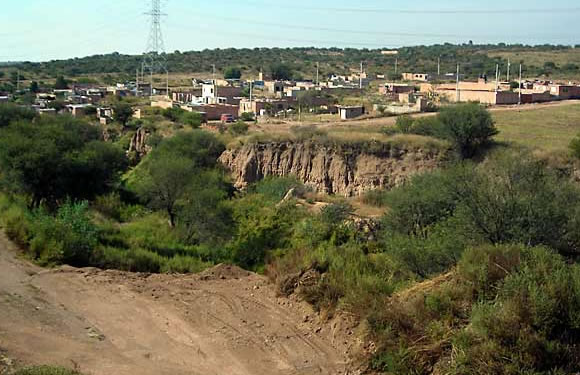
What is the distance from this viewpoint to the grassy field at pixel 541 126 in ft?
121

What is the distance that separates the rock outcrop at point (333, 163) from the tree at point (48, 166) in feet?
31.9

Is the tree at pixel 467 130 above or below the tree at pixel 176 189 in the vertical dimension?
above

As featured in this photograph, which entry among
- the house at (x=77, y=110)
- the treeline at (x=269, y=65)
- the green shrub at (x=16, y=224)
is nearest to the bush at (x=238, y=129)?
the house at (x=77, y=110)

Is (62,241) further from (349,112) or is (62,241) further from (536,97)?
(536,97)

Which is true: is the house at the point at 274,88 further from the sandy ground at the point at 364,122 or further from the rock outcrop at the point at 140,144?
the rock outcrop at the point at 140,144

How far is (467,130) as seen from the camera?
118ft

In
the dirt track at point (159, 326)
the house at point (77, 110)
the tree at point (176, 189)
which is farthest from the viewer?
the house at point (77, 110)

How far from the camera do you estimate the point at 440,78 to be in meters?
82.6

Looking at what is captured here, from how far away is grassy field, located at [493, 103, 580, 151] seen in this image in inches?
1448

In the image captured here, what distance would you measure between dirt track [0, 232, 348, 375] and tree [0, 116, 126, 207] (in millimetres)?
9664

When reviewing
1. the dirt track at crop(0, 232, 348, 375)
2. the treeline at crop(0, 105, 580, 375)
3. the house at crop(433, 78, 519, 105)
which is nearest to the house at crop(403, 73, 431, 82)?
the house at crop(433, 78, 519, 105)

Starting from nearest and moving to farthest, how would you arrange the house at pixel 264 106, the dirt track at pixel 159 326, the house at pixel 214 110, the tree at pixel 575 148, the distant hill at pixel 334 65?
the dirt track at pixel 159 326 < the tree at pixel 575 148 < the house at pixel 214 110 < the house at pixel 264 106 < the distant hill at pixel 334 65

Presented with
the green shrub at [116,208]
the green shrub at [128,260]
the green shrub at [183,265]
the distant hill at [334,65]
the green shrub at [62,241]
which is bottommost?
the green shrub at [116,208]

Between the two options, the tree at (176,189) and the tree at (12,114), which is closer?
the tree at (176,189)
